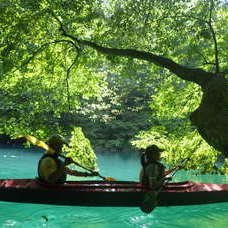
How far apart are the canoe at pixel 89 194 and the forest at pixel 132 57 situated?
0.91 metres

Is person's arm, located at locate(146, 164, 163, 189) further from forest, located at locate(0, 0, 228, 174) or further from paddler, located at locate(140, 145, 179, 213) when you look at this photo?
forest, located at locate(0, 0, 228, 174)

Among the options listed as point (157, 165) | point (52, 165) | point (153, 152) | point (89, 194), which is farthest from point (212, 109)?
point (52, 165)

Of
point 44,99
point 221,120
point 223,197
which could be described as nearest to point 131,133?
point 44,99

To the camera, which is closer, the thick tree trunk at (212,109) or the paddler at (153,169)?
the thick tree trunk at (212,109)

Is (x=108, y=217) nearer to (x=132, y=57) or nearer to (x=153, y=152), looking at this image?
(x=153, y=152)

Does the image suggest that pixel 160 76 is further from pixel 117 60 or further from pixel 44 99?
pixel 44 99

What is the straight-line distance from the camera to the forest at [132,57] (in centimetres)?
624

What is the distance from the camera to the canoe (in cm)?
708

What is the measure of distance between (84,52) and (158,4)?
8.75 ft

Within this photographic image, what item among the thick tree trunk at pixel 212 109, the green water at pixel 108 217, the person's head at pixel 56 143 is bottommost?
the green water at pixel 108 217

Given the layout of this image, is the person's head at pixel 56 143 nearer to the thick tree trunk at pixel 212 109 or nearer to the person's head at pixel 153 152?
the person's head at pixel 153 152

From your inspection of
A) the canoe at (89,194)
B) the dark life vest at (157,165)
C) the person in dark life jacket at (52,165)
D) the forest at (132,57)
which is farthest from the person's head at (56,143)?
the dark life vest at (157,165)

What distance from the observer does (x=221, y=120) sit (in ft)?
17.9

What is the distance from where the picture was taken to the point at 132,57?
22.8 ft
